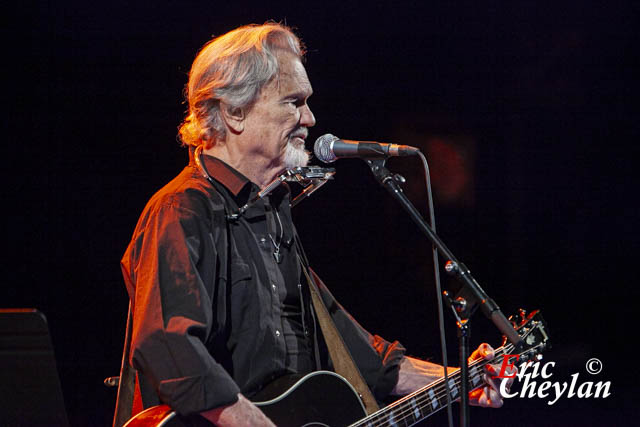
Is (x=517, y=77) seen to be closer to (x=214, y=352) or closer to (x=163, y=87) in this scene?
(x=163, y=87)

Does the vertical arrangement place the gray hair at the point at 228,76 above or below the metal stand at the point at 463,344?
above

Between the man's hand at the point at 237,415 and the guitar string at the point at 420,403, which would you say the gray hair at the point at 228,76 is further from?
the guitar string at the point at 420,403

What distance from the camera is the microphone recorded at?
6.63 feet

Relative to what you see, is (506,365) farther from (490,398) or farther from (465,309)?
(465,309)

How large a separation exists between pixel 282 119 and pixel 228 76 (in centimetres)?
24

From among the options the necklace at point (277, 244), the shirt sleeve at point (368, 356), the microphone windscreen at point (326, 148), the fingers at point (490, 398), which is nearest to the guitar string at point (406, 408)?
the fingers at point (490, 398)

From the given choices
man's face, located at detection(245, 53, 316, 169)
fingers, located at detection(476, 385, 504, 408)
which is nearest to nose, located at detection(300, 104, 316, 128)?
man's face, located at detection(245, 53, 316, 169)

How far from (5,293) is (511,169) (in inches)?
120

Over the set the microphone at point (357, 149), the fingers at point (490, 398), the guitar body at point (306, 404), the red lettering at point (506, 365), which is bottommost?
the fingers at point (490, 398)

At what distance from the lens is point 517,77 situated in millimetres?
4383

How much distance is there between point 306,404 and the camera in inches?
83.4

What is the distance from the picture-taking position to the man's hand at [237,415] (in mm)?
1817

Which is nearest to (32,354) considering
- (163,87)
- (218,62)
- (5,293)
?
(218,62)

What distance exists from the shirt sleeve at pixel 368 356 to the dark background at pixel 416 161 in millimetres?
1455
